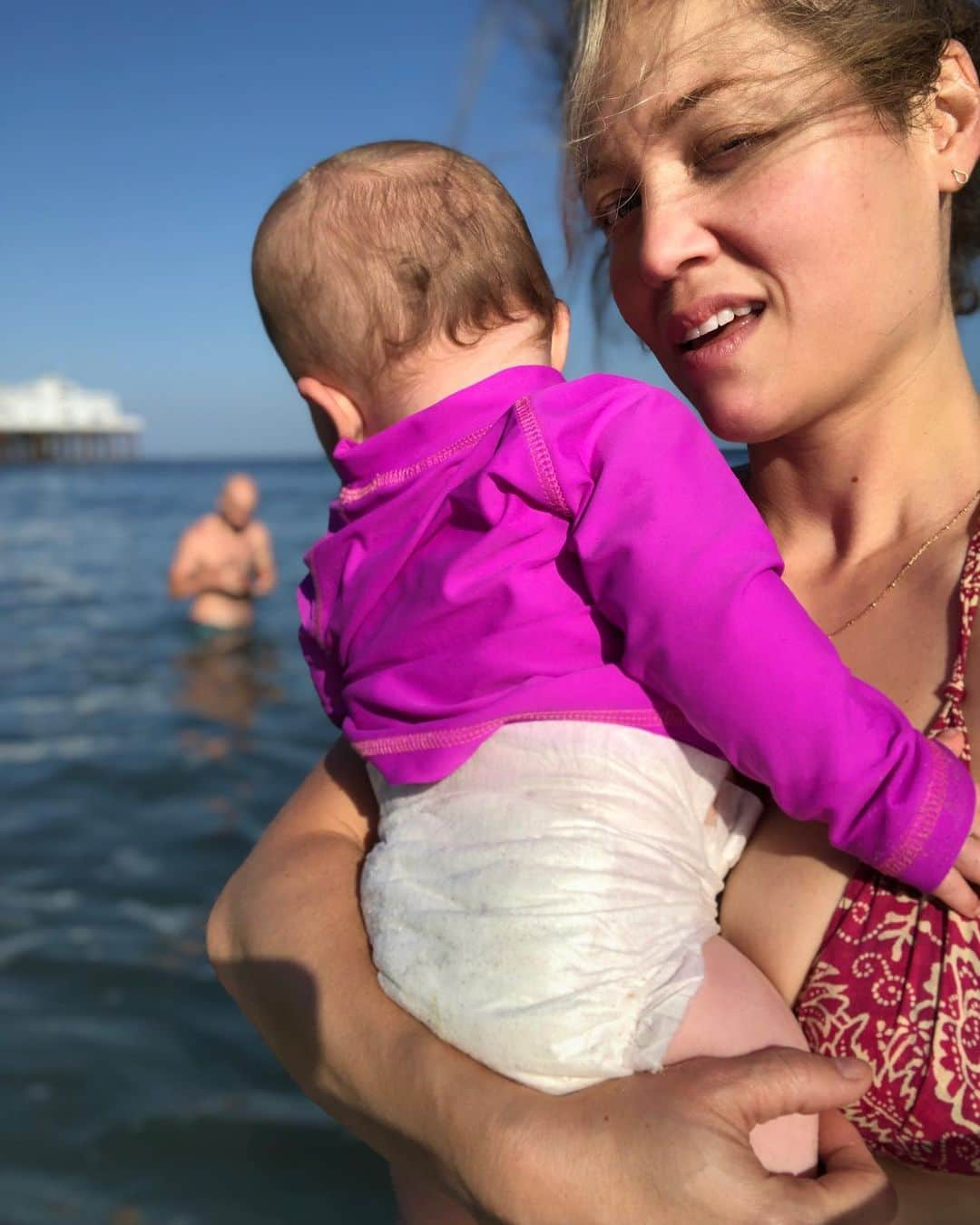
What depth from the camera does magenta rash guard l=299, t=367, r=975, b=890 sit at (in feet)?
4.65

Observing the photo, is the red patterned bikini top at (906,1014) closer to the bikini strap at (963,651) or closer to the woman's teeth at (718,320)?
the bikini strap at (963,651)

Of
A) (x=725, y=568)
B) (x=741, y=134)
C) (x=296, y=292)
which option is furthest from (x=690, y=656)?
(x=296, y=292)

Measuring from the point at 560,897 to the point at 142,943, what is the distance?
4.39 meters

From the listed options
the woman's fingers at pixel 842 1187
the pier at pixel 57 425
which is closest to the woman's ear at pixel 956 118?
the woman's fingers at pixel 842 1187

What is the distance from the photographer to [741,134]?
5.21 ft

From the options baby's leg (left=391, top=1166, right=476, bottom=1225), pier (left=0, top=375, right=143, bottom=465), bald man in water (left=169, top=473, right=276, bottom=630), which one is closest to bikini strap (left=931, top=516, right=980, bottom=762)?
baby's leg (left=391, top=1166, right=476, bottom=1225)

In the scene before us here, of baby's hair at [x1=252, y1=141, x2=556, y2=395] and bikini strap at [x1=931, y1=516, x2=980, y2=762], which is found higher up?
baby's hair at [x1=252, y1=141, x2=556, y2=395]

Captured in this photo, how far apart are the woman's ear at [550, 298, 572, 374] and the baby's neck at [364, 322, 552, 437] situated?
12 centimetres

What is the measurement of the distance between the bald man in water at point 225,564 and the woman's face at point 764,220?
9.52 m

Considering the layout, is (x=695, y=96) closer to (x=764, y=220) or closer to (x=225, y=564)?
(x=764, y=220)

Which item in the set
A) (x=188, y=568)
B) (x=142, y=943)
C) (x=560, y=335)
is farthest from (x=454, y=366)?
(x=188, y=568)

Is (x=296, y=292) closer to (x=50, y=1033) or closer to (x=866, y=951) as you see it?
(x=866, y=951)

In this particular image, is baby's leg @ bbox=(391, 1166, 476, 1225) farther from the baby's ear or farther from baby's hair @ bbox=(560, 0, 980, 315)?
baby's hair @ bbox=(560, 0, 980, 315)

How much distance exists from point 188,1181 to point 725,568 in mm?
3393
